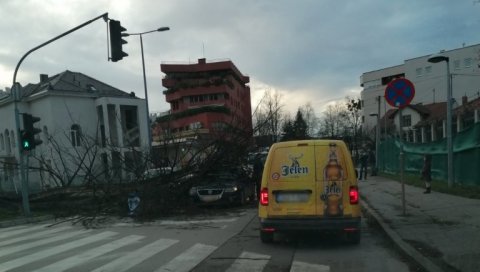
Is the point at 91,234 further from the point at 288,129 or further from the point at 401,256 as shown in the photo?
the point at 288,129

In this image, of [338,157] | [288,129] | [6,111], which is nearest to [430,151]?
[338,157]

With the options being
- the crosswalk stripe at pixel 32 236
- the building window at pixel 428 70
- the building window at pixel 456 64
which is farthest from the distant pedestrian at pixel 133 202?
the building window at pixel 428 70

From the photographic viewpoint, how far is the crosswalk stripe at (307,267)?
727 cm

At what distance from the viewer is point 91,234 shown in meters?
12.1

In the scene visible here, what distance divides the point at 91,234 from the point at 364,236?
633cm

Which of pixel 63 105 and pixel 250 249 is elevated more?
pixel 63 105

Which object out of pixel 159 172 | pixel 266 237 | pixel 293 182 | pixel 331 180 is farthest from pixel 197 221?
pixel 331 180

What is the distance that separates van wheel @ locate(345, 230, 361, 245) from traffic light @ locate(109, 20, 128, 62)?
9.06 metres

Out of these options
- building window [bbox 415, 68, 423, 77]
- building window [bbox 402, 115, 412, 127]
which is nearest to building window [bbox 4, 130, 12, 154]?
building window [bbox 402, 115, 412, 127]

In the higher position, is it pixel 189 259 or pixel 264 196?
pixel 264 196

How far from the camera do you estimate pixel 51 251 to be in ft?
32.1

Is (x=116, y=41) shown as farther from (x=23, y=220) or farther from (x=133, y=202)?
(x=23, y=220)

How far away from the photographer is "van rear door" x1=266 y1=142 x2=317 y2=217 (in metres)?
8.91

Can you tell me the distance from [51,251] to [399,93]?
8054mm
